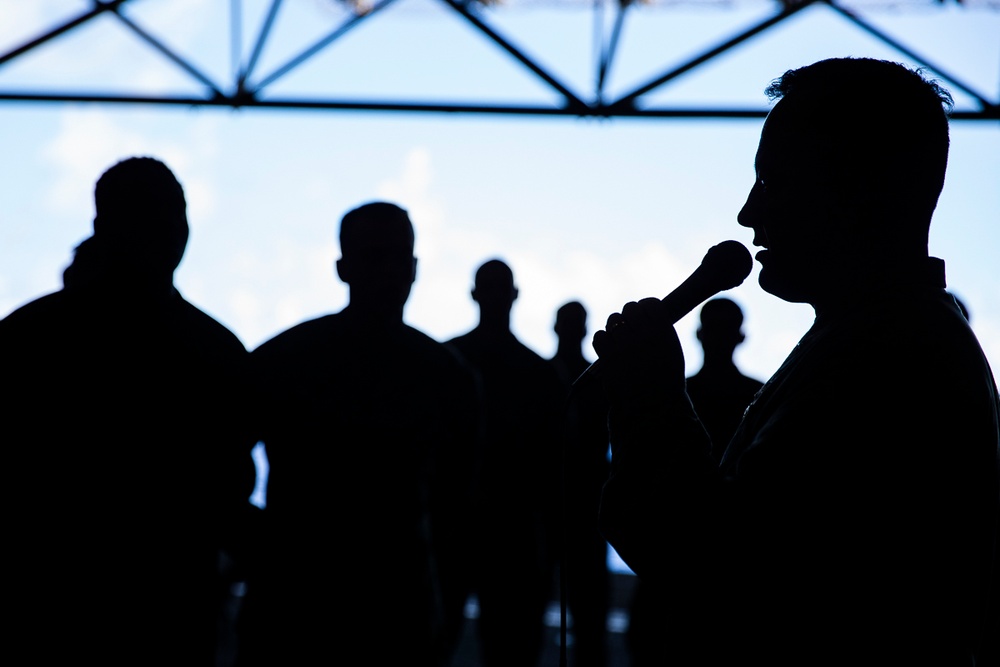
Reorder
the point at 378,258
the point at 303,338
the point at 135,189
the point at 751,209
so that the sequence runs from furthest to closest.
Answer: the point at 378,258
the point at 303,338
the point at 135,189
the point at 751,209

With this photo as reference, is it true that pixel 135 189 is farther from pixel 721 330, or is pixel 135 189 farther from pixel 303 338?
pixel 721 330

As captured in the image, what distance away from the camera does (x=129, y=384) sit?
5.49 ft

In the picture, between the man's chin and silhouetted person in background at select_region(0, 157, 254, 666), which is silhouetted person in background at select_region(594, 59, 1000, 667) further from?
silhouetted person in background at select_region(0, 157, 254, 666)

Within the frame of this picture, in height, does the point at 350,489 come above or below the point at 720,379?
below

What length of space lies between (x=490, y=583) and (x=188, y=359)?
2194mm

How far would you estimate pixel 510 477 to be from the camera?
147 inches

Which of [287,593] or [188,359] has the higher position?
[188,359]

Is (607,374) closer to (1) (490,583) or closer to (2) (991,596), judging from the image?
(2) (991,596)

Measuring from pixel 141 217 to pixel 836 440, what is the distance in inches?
48.7

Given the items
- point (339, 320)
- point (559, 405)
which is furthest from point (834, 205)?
point (559, 405)

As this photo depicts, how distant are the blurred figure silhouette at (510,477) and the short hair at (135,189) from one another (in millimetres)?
2006

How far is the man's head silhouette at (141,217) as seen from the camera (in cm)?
172

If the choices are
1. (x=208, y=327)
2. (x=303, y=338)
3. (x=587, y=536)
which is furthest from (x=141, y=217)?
(x=587, y=536)

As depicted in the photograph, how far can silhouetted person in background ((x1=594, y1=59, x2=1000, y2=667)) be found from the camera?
2.86 feet
